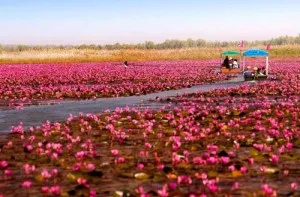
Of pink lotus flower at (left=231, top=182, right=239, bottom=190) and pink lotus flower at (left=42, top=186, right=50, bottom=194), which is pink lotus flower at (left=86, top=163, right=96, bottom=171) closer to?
pink lotus flower at (left=42, top=186, right=50, bottom=194)

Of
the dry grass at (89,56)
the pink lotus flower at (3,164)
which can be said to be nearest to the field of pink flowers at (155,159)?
the pink lotus flower at (3,164)

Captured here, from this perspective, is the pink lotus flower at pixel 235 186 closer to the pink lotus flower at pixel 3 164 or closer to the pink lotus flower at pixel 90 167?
the pink lotus flower at pixel 90 167

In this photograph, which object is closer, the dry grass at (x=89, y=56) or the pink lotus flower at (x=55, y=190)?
the pink lotus flower at (x=55, y=190)

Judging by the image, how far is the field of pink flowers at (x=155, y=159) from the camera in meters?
8.28

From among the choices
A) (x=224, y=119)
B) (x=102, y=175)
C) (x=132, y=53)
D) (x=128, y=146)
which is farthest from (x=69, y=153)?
(x=132, y=53)

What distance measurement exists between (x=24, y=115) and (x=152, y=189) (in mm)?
13092

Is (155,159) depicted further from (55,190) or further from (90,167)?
(55,190)

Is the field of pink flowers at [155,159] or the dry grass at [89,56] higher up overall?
the field of pink flowers at [155,159]

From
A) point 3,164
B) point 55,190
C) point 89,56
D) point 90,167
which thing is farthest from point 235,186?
point 89,56

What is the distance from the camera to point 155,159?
424 inches

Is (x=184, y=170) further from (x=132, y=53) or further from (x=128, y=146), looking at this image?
(x=132, y=53)

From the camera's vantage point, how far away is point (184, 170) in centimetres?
966

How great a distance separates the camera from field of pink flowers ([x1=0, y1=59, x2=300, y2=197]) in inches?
326

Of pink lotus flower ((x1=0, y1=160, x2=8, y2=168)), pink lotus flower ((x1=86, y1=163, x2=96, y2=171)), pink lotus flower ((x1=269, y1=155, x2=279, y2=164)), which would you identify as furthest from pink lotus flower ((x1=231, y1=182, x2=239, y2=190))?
pink lotus flower ((x1=0, y1=160, x2=8, y2=168))
